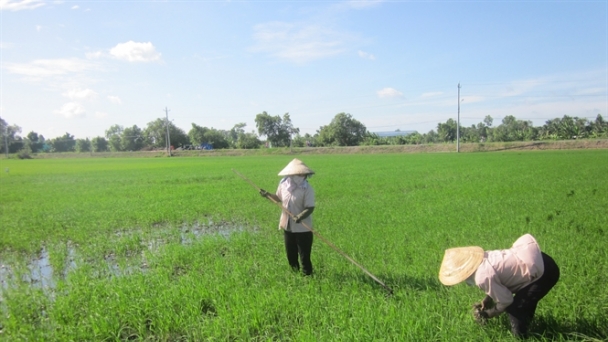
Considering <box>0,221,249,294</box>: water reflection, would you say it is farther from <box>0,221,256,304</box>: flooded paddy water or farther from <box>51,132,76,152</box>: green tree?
<box>51,132,76,152</box>: green tree

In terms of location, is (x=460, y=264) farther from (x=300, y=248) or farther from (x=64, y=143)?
(x=64, y=143)

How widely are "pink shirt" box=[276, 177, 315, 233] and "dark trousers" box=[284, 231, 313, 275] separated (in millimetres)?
94

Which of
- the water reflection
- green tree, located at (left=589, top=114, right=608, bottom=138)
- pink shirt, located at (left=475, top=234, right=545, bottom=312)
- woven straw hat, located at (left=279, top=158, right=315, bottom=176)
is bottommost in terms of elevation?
the water reflection

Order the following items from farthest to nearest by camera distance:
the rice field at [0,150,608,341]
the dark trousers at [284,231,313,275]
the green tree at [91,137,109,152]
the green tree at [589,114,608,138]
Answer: the green tree at [91,137,109,152] < the green tree at [589,114,608,138] < the dark trousers at [284,231,313,275] < the rice field at [0,150,608,341]

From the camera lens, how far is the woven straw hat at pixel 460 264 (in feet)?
9.54

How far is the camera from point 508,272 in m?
2.92

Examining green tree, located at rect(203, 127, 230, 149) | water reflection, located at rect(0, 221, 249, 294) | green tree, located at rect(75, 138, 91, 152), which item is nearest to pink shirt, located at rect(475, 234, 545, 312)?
water reflection, located at rect(0, 221, 249, 294)

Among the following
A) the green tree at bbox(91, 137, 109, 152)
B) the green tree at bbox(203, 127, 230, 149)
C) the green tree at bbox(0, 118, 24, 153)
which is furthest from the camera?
the green tree at bbox(91, 137, 109, 152)

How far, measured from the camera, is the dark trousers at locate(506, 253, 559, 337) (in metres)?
2.96

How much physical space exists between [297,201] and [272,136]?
64.1 meters

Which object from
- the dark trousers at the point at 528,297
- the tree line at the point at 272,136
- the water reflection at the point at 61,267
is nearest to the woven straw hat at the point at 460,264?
the dark trousers at the point at 528,297

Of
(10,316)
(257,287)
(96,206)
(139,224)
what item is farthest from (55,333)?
(96,206)

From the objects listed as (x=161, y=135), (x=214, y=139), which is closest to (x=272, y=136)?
(x=214, y=139)

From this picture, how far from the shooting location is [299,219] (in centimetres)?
443
